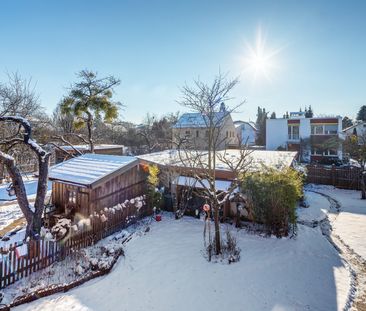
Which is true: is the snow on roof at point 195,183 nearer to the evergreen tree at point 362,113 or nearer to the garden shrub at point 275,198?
the garden shrub at point 275,198

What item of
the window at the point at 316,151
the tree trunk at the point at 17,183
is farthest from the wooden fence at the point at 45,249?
the window at the point at 316,151

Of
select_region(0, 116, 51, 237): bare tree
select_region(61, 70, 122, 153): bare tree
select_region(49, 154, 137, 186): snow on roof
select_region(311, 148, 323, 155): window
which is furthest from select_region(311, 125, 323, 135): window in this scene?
select_region(0, 116, 51, 237): bare tree

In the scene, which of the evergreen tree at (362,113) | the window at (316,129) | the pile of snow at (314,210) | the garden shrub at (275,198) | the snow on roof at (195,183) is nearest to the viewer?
the garden shrub at (275,198)

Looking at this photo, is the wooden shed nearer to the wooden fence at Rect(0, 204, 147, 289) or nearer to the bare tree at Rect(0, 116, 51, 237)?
the wooden fence at Rect(0, 204, 147, 289)

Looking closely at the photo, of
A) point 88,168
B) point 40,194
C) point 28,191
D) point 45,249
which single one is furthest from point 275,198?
point 28,191

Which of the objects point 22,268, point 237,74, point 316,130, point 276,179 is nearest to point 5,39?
point 22,268

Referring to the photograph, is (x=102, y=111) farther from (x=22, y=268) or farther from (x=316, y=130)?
(x=316, y=130)

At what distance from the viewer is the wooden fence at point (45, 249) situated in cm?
655

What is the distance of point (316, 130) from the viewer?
30219mm

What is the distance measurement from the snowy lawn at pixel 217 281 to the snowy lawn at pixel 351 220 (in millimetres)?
1258

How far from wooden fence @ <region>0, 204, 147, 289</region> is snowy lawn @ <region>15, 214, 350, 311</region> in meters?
1.46

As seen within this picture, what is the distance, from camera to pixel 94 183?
980 cm

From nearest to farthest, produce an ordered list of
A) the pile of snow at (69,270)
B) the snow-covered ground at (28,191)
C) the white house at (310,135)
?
the pile of snow at (69,270) → the snow-covered ground at (28,191) → the white house at (310,135)

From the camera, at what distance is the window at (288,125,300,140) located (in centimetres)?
3177
